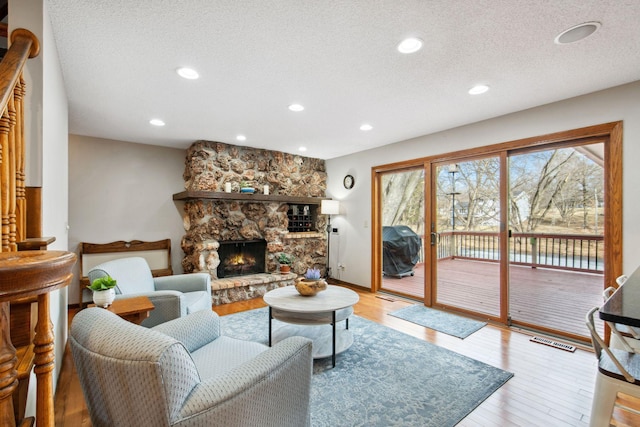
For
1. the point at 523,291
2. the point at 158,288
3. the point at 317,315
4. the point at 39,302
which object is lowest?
the point at 523,291

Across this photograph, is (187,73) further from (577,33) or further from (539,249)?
(539,249)

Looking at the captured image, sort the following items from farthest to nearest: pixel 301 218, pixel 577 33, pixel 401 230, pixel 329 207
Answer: pixel 301 218 < pixel 401 230 < pixel 329 207 < pixel 577 33

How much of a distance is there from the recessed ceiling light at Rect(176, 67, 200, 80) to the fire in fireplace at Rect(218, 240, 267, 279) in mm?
2870

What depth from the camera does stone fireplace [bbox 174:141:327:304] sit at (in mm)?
4488

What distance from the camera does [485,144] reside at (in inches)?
139

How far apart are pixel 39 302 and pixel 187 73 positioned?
2187 millimetres

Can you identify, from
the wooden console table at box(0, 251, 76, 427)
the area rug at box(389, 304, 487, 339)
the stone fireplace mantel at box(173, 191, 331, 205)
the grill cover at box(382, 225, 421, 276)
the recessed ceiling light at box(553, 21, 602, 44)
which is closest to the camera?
the wooden console table at box(0, 251, 76, 427)

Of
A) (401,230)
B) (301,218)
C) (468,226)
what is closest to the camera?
(468,226)

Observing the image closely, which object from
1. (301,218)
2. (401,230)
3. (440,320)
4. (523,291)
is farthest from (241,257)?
(523,291)

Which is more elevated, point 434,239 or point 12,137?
point 12,137

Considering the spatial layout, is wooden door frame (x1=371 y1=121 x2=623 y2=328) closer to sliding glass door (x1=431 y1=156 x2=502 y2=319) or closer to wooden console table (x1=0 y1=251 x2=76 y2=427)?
sliding glass door (x1=431 y1=156 x2=502 y2=319)

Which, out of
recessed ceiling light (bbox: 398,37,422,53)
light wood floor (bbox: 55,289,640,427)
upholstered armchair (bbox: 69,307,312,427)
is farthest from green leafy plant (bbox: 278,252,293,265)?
recessed ceiling light (bbox: 398,37,422,53)

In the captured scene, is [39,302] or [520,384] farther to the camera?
[520,384]

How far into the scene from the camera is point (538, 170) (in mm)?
3525
